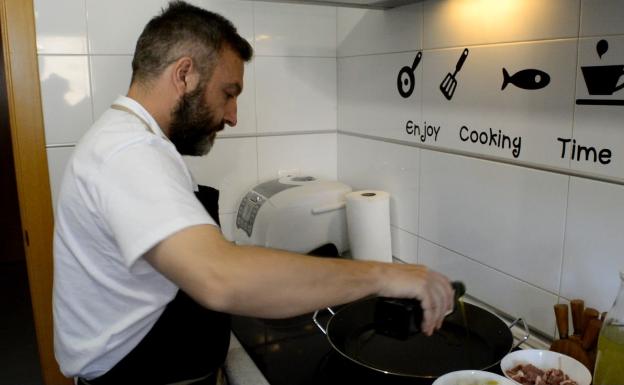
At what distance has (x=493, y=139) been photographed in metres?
1.09

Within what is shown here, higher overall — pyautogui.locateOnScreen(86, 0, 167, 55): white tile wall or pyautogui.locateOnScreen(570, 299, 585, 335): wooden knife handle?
pyautogui.locateOnScreen(86, 0, 167, 55): white tile wall

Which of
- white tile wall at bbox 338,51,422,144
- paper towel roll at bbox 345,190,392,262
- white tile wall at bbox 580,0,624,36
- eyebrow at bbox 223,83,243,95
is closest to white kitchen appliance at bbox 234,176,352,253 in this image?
paper towel roll at bbox 345,190,392,262

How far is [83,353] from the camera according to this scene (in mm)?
849

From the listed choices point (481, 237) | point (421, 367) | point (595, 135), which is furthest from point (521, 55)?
point (421, 367)

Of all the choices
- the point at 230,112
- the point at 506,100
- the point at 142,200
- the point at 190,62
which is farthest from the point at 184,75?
the point at 506,100

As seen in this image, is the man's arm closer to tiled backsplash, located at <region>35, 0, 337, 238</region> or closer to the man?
the man

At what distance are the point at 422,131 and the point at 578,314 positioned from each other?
1.88 feet

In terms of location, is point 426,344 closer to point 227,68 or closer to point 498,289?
point 498,289

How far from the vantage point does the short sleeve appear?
2.04 ft

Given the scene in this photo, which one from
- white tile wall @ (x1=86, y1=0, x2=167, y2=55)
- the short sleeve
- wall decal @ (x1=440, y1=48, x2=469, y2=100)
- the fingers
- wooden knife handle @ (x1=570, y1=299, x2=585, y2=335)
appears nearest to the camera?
the short sleeve

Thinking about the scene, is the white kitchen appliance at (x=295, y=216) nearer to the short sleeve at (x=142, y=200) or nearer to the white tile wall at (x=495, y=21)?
the white tile wall at (x=495, y=21)

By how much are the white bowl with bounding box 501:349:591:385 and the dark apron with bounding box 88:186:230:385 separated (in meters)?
0.48

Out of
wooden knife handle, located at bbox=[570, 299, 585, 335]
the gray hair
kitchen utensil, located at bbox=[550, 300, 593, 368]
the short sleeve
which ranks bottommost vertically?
kitchen utensil, located at bbox=[550, 300, 593, 368]

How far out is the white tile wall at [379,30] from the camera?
1.30 metres
